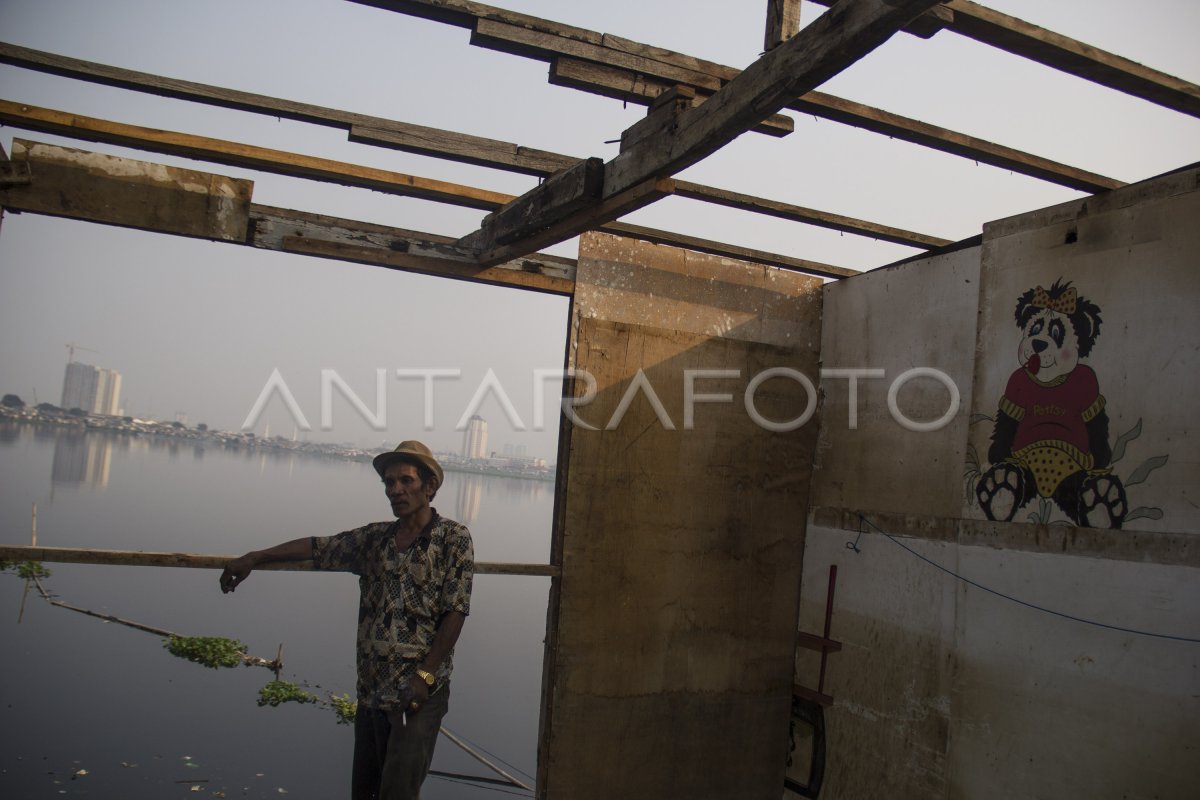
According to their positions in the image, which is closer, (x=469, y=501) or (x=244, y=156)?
(x=244, y=156)

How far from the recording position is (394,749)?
9.36ft

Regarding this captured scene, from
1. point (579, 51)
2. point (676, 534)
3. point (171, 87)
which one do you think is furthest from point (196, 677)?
point (579, 51)

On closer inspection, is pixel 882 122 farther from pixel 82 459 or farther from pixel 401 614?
pixel 82 459

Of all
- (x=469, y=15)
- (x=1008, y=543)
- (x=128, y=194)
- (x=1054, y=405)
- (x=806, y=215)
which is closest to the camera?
(x=469, y=15)

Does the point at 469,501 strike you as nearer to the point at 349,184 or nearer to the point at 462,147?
the point at 349,184

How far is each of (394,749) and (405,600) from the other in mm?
501

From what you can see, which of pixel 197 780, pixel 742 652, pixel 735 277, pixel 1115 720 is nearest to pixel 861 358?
pixel 735 277

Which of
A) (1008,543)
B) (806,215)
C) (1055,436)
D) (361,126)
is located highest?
(806,215)

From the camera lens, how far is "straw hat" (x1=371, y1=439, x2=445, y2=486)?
312cm

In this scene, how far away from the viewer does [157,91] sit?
9.87ft

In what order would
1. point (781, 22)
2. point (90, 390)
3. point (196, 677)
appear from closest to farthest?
point (781, 22)
point (196, 677)
point (90, 390)

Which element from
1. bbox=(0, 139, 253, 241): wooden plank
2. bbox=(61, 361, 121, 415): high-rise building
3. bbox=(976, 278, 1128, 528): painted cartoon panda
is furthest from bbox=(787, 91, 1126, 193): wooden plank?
bbox=(61, 361, 121, 415): high-rise building

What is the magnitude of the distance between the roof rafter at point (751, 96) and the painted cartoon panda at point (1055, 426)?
6.74 feet

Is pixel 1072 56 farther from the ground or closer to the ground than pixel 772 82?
farther from the ground
